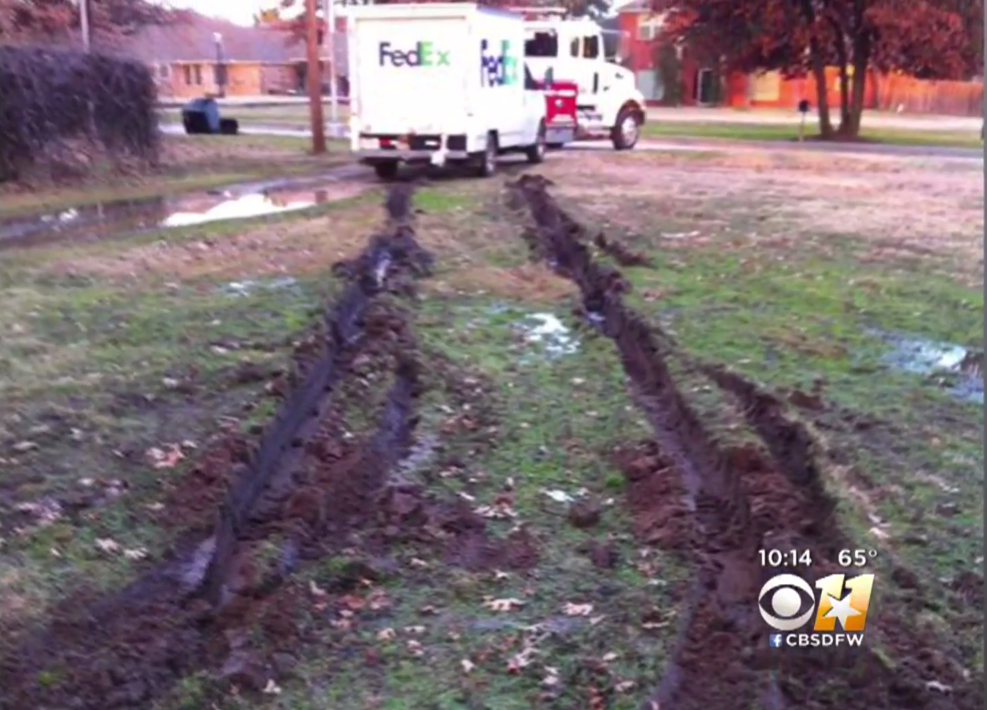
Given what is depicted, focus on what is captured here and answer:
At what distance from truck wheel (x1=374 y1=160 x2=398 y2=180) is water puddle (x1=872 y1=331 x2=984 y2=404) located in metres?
15.0

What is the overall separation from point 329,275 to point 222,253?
7.63ft

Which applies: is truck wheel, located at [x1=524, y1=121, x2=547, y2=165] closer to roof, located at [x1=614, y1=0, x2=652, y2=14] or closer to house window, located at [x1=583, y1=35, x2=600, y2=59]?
house window, located at [x1=583, y1=35, x2=600, y2=59]

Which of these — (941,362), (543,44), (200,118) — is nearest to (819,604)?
(941,362)

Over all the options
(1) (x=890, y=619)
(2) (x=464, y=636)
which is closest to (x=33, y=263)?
(2) (x=464, y=636)

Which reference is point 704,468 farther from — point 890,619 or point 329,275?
point 329,275

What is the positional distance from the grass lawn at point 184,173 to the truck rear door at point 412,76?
325cm

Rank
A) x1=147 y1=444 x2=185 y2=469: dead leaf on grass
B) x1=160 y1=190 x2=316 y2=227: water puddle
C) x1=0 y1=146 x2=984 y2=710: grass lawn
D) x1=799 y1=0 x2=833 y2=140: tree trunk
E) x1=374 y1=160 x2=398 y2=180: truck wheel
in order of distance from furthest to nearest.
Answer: x1=799 y1=0 x2=833 y2=140: tree trunk, x1=374 y1=160 x2=398 y2=180: truck wheel, x1=160 y1=190 x2=316 y2=227: water puddle, x1=147 y1=444 x2=185 y2=469: dead leaf on grass, x1=0 y1=146 x2=984 y2=710: grass lawn

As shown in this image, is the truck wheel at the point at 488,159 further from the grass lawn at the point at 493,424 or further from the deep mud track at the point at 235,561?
the deep mud track at the point at 235,561

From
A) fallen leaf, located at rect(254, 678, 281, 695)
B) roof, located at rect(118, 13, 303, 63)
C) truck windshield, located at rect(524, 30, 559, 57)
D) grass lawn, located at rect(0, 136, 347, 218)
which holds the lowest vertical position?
fallen leaf, located at rect(254, 678, 281, 695)

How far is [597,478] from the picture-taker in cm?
650

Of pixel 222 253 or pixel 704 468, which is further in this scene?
pixel 222 253

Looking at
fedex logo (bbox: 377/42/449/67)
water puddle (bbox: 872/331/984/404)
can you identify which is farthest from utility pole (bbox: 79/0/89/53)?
water puddle (bbox: 872/331/984/404)

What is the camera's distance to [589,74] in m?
31.2

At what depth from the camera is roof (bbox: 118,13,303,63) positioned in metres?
42.7
